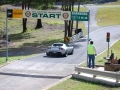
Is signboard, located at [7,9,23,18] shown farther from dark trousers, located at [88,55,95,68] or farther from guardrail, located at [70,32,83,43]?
guardrail, located at [70,32,83,43]

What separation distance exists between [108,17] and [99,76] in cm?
5930

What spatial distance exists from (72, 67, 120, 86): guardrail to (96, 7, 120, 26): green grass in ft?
164

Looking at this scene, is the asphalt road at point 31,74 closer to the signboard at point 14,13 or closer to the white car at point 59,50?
the signboard at point 14,13

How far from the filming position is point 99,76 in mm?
16125

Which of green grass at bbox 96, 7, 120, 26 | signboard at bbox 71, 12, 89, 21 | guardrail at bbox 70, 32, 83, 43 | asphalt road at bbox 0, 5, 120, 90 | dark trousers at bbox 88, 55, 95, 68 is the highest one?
green grass at bbox 96, 7, 120, 26

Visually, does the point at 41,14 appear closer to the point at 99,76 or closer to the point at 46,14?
the point at 46,14

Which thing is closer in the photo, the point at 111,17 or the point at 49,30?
the point at 49,30

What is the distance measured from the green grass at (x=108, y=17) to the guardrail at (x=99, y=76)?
49.9m

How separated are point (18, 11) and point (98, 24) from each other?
42.9 m

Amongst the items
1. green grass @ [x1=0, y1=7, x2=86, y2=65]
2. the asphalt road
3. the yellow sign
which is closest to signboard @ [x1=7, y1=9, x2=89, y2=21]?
the yellow sign

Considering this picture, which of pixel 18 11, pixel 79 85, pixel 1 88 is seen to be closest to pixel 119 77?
pixel 79 85

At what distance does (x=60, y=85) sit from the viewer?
1530 cm

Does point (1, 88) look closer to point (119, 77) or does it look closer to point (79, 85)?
point (79, 85)

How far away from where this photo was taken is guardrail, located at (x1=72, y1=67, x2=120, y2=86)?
15.0m
